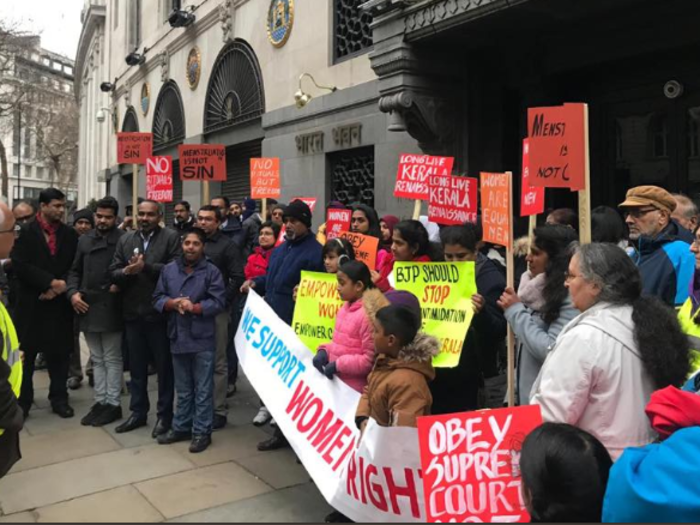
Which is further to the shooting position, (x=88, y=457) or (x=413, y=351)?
(x=88, y=457)

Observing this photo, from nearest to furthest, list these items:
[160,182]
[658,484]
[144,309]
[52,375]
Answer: [658,484] → [144,309] → [52,375] → [160,182]

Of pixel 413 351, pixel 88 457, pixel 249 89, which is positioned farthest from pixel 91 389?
pixel 249 89

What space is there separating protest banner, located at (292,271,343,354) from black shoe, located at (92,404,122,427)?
2.32 metres

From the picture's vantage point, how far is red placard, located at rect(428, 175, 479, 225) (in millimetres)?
5406

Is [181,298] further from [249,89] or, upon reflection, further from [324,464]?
[249,89]

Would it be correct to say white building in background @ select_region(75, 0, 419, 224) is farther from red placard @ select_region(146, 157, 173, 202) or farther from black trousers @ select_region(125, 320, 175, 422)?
black trousers @ select_region(125, 320, 175, 422)

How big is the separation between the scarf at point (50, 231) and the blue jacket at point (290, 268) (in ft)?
7.99

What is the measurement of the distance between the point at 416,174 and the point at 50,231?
12.2 feet

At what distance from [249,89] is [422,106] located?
755 cm

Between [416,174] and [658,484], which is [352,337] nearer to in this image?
[658,484]

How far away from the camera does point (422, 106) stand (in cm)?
813

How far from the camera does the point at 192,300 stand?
519 cm

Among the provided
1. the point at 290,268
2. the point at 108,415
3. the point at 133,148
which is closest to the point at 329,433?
the point at 290,268

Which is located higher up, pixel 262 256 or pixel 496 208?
pixel 496 208
